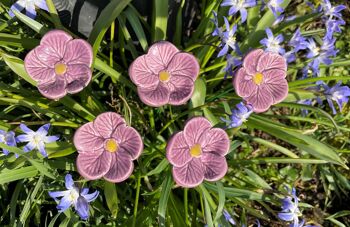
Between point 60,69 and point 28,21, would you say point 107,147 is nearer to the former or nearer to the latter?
point 60,69

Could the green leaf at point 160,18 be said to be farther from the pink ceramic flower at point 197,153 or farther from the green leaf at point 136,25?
the pink ceramic flower at point 197,153

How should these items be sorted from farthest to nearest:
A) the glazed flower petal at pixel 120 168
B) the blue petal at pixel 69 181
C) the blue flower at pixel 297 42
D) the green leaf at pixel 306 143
Result: the blue flower at pixel 297 42
the green leaf at pixel 306 143
the blue petal at pixel 69 181
the glazed flower petal at pixel 120 168

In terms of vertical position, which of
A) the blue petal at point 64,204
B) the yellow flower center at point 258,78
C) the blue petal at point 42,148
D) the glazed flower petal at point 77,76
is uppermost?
the glazed flower petal at point 77,76

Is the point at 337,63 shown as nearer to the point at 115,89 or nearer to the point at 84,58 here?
the point at 115,89

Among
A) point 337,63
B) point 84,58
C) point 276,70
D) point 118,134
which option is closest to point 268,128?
point 276,70

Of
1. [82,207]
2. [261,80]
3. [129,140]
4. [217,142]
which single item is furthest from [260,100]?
[82,207]

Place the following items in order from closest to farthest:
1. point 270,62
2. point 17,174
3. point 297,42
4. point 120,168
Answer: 1. point 120,168
2. point 270,62
3. point 17,174
4. point 297,42

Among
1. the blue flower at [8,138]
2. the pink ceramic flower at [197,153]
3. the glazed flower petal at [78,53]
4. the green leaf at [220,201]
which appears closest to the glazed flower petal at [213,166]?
the pink ceramic flower at [197,153]
